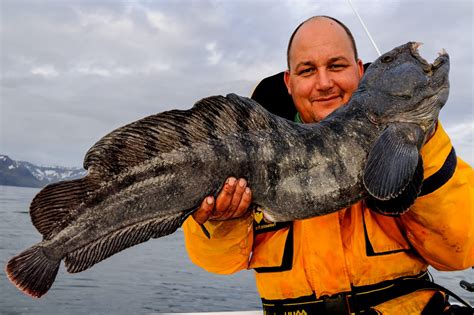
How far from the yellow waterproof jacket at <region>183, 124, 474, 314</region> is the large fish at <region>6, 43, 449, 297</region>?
43 centimetres

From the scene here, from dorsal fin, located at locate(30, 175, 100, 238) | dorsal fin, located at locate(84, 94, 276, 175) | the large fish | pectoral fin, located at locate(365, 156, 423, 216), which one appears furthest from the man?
dorsal fin, located at locate(30, 175, 100, 238)

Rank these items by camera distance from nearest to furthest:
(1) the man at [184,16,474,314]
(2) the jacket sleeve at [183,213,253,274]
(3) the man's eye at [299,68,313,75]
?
(1) the man at [184,16,474,314], (2) the jacket sleeve at [183,213,253,274], (3) the man's eye at [299,68,313,75]

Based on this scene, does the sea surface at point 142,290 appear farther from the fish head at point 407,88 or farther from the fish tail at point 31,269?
the fish head at point 407,88

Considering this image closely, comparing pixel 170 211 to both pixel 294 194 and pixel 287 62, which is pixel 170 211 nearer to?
pixel 294 194

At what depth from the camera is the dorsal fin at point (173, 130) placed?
3.07 metres

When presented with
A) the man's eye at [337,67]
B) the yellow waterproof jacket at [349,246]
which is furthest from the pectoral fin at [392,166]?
the man's eye at [337,67]

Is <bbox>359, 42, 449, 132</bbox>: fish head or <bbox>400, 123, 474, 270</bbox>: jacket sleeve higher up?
<bbox>359, 42, 449, 132</bbox>: fish head

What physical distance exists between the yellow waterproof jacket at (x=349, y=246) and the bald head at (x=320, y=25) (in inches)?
57.2

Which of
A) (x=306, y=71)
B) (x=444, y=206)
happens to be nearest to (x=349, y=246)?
(x=444, y=206)

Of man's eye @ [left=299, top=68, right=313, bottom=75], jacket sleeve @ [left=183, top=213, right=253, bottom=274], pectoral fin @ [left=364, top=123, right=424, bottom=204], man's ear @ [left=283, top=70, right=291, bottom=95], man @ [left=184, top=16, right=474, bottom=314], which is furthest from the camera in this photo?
man's ear @ [left=283, top=70, right=291, bottom=95]

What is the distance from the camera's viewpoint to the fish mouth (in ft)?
11.8

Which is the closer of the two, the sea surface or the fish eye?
the fish eye

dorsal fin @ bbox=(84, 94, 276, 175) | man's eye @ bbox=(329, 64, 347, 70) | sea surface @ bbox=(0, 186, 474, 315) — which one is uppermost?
man's eye @ bbox=(329, 64, 347, 70)

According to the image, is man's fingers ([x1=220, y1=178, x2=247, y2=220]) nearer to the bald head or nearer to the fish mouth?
the fish mouth
